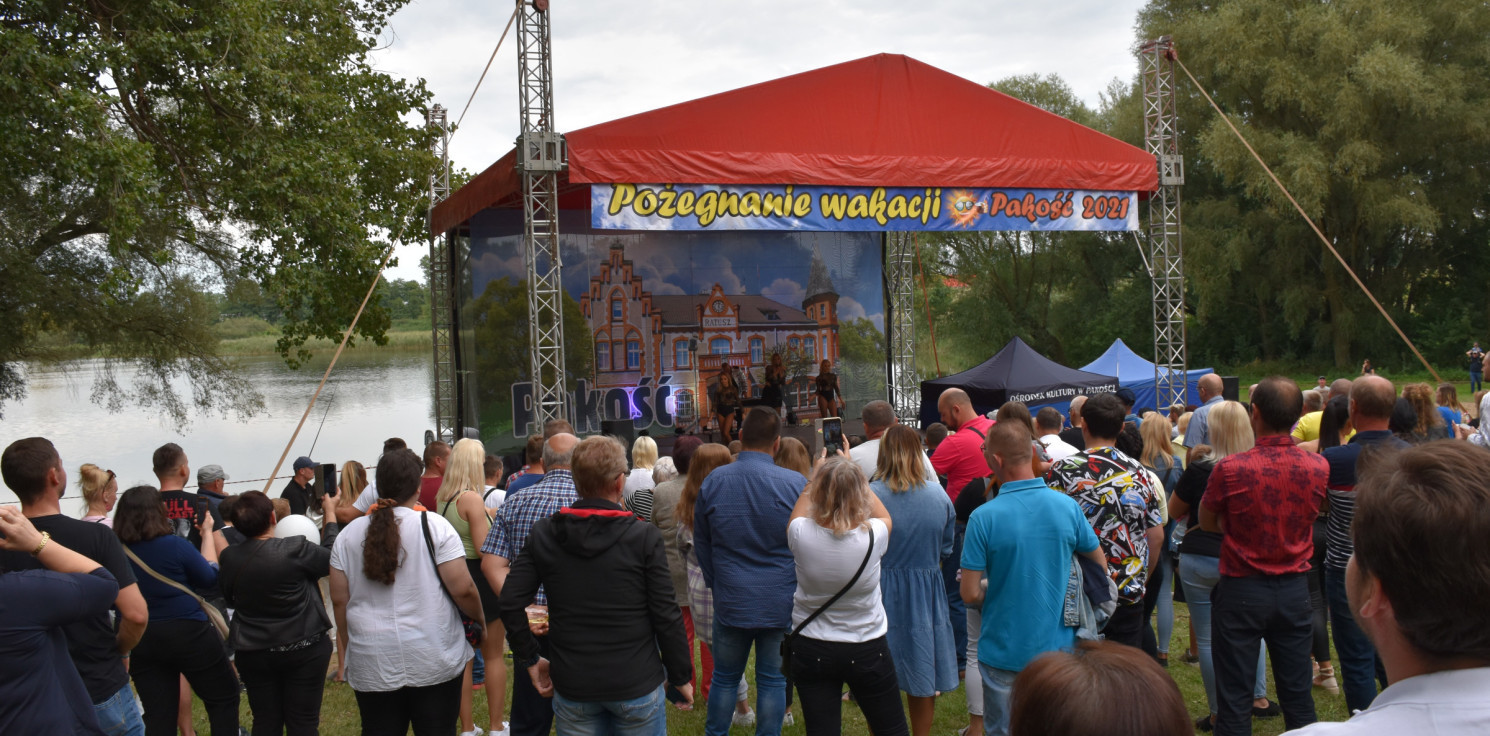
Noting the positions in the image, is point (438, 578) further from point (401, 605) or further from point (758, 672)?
→ point (758, 672)

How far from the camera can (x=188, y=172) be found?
1314 centimetres

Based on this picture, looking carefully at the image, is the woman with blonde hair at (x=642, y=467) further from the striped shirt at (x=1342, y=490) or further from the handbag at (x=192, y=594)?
the striped shirt at (x=1342, y=490)

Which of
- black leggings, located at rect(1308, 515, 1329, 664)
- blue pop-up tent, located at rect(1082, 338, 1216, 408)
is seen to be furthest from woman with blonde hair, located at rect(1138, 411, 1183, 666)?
blue pop-up tent, located at rect(1082, 338, 1216, 408)

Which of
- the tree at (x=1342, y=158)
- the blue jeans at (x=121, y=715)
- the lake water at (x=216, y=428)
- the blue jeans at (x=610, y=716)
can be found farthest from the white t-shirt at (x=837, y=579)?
the tree at (x=1342, y=158)

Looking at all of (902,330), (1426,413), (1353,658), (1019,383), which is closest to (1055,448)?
(1353,658)

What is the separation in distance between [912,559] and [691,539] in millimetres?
1118

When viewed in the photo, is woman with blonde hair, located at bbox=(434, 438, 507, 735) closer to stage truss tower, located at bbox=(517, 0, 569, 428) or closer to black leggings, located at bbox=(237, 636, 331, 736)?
black leggings, located at bbox=(237, 636, 331, 736)

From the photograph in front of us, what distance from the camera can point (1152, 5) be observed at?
2834cm

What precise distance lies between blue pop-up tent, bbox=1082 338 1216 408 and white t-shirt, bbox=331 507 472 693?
13937mm

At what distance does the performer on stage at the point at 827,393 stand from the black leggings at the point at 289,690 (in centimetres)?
1221

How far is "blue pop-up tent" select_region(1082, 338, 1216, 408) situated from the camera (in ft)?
51.0

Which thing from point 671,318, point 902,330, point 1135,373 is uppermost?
point 671,318

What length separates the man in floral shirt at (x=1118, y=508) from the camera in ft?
11.9

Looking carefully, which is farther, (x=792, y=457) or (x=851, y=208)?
(x=851, y=208)
